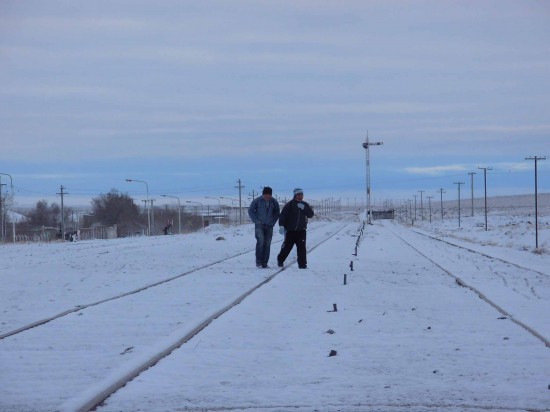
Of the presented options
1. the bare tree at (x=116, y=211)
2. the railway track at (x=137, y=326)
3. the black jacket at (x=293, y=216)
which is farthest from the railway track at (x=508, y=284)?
the bare tree at (x=116, y=211)

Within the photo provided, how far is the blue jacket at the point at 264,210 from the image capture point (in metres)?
20.1

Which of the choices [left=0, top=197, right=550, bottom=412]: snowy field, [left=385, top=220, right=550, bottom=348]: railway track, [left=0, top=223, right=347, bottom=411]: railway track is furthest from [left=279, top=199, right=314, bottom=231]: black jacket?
[left=385, top=220, right=550, bottom=348]: railway track

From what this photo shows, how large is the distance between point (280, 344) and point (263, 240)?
421 inches

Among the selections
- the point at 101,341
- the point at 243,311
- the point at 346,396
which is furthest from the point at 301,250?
the point at 346,396

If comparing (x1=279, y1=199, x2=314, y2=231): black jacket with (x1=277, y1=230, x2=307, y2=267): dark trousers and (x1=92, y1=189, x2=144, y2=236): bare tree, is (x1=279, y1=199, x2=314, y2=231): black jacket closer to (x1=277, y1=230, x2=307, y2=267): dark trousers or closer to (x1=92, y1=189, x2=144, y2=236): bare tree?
(x1=277, y1=230, x2=307, y2=267): dark trousers

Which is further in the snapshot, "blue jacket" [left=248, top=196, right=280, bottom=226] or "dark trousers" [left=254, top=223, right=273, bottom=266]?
"blue jacket" [left=248, top=196, right=280, bottom=226]

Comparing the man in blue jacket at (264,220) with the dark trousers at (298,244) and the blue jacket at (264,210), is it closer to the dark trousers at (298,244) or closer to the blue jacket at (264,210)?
the blue jacket at (264,210)

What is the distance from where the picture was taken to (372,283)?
52.5ft

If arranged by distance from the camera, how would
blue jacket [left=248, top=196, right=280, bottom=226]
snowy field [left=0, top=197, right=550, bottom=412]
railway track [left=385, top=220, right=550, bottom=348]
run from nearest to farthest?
snowy field [left=0, top=197, right=550, bottom=412] → railway track [left=385, top=220, right=550, bottom=348] → blue jacket [left=248, top=196, right=280, bottom=226]

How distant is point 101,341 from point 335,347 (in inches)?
102

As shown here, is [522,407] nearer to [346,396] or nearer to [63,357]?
[346,396]

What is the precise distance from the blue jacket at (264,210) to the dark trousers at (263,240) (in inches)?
12.0

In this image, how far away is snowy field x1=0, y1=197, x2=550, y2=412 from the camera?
6730 mm

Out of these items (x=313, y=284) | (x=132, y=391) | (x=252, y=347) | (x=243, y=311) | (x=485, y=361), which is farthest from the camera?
(x=313, y=284)
